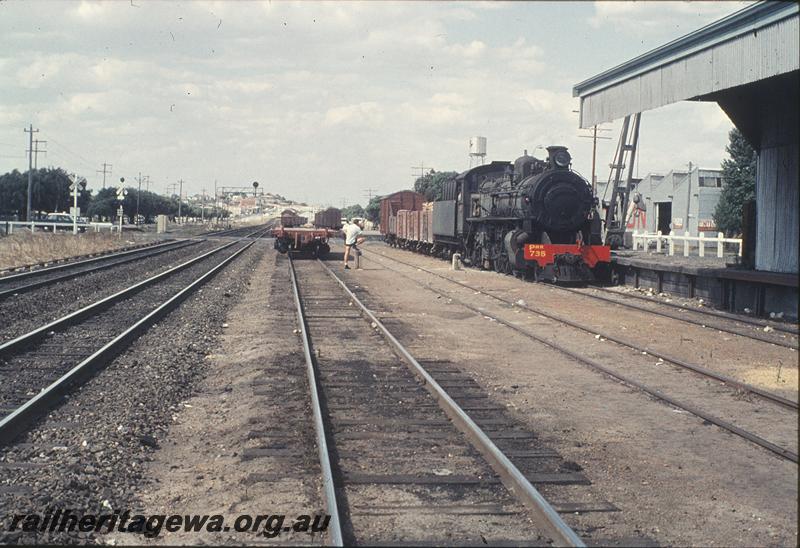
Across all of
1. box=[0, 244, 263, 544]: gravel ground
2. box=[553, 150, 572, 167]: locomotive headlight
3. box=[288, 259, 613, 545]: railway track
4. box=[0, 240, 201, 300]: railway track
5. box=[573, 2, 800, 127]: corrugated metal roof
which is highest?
box=[573, 2, 800, 127]: corrugated metal roof

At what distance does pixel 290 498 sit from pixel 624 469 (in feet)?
8.15

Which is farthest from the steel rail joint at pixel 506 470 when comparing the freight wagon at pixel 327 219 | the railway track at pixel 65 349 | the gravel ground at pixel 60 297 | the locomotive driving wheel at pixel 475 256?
the freight wagon at pixel 327 219

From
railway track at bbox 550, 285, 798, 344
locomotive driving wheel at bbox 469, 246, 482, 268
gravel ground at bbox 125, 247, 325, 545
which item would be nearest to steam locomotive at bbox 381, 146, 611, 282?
locomotive driving wheel at bbox 469, 246, 482, 268

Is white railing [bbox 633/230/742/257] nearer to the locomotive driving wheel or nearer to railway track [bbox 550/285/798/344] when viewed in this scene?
railway track [bbox 550/285/798/344]

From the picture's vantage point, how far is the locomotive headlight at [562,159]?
21.9 metres

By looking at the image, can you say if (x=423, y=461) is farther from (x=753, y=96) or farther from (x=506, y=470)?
(x=753, y=96)

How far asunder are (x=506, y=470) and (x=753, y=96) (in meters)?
13.6

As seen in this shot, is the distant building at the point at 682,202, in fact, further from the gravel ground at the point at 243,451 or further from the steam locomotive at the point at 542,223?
the gravel ground at the point at 243,451

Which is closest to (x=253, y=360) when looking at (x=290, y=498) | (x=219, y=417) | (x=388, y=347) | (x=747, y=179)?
(x=388, y=347)

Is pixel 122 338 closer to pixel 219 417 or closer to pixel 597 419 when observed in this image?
pixel 219 417

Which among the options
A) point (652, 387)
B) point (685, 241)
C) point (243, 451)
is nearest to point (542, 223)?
point (685, 241)

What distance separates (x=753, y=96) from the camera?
16.5 m

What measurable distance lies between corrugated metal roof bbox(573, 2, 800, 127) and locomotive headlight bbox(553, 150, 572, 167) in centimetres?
319

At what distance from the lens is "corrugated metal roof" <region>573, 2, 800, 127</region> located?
39.6 ft
